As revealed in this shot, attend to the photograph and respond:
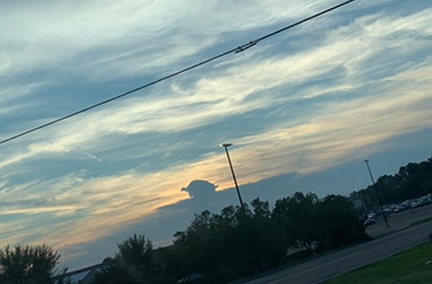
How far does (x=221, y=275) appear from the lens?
188 feet

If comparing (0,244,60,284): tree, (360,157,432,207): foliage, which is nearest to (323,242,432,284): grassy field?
(0,244,60,284): tree

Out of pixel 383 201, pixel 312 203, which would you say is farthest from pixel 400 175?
pixel 312 203

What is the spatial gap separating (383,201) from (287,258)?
12037 centimetres

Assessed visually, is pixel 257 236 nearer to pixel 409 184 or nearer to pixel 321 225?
pixel 321 225

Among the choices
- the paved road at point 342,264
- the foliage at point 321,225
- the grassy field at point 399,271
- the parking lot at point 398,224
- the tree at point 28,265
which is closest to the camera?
the grassy field at point 399,271

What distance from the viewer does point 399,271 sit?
2492 cm

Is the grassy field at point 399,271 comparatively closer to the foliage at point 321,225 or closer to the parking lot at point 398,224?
the foliage at point 321,225

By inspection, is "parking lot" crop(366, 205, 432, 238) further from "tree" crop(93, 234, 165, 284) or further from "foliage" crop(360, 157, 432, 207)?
"foliage" crop(360, 157, 432, 207)

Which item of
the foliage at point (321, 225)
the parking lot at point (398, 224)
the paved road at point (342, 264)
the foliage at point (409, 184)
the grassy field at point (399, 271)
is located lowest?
the grassy field at point (399, 271)

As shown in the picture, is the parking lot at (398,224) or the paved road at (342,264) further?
the parking lot at (398,224)

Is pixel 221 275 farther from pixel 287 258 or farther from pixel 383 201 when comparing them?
pixel 383 201

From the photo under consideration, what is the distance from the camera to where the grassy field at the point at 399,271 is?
72.7 ft

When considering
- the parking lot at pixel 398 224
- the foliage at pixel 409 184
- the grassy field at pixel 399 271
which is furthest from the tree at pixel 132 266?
the foliage at pixel 409 184

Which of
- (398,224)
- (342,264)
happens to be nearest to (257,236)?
(398,224)
